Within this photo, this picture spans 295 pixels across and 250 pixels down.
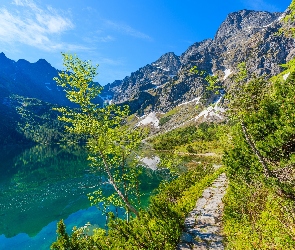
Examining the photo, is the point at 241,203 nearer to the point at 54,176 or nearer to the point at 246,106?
the point at 246,106

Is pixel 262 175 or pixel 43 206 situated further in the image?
Answer: pixel 43 206

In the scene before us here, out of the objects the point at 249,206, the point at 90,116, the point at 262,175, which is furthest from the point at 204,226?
the point at 90,116

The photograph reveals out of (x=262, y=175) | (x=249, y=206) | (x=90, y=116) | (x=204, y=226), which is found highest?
(x=90, y=116)

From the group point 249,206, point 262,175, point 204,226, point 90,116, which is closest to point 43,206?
point 90,116

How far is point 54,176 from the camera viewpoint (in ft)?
295

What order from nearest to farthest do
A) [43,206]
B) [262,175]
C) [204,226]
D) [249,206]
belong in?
1. [249,206]
2. [204,226]
3. [262,175]
4. [43,206]

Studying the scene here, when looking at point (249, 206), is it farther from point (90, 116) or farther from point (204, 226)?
point (90, 116)

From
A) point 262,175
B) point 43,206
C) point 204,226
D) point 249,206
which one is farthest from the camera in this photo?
point 43,206

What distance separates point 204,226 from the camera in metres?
13.8

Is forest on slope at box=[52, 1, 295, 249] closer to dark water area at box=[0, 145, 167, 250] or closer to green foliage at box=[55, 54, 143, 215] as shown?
green foliage at box=[55, 54, 143, 215]

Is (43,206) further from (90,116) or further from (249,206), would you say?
(249,206)

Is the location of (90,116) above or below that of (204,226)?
above

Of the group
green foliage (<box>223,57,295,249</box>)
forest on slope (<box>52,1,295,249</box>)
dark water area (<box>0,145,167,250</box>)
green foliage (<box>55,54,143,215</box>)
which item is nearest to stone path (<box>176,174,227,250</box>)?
forest on slope (<box>52,1,295,249</box>)

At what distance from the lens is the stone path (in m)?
11.8
